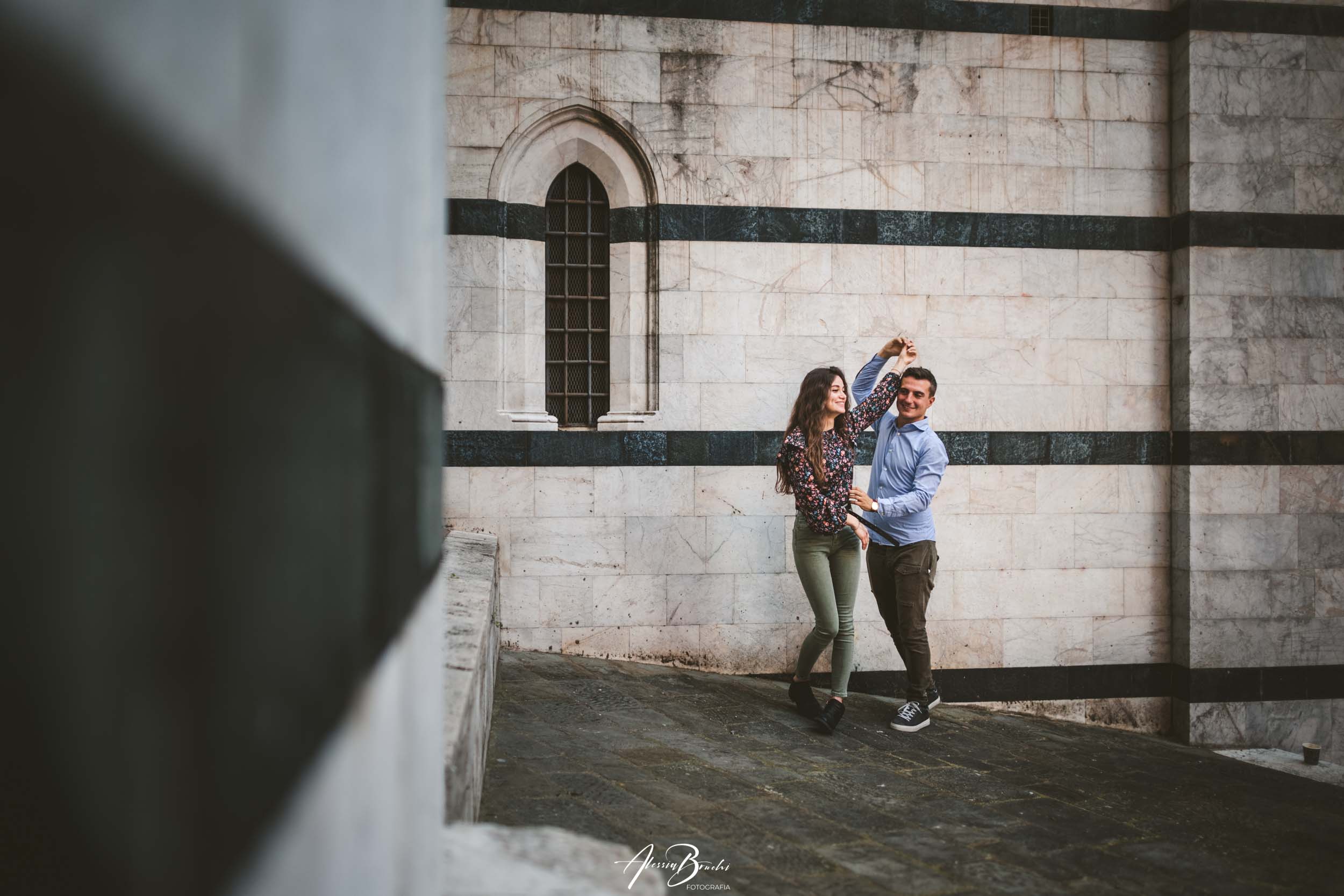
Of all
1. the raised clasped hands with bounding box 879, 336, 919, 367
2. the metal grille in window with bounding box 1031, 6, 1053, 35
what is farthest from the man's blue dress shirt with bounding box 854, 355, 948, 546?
the metal grille in window with bounding box 1031, 6, 1053, 35

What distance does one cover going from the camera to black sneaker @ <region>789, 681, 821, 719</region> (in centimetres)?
545

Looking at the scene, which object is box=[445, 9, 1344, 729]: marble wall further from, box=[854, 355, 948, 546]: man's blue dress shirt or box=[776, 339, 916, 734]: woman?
box=[776, 339, 916, 734]: woman

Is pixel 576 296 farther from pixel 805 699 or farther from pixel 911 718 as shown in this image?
pixel 911 718

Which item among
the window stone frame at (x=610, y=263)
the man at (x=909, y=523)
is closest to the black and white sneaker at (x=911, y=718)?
the man at (x=909, y=523)

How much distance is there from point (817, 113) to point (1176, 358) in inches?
127

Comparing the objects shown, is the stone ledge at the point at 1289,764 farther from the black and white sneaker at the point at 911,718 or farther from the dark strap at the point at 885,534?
the dark strap at the point at 885,534

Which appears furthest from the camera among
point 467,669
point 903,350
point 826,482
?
point 903,350

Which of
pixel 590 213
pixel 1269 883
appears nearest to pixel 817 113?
pixel 590 213

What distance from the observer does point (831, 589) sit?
525 centimetres

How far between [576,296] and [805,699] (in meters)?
3.32

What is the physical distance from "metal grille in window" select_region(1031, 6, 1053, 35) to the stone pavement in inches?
195

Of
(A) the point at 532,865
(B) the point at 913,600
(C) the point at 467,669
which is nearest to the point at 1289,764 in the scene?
(B) the point at 913,600

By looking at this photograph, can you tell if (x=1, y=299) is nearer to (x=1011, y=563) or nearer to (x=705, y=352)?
(x=705, y=352)

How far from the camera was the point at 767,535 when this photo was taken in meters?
6.88
